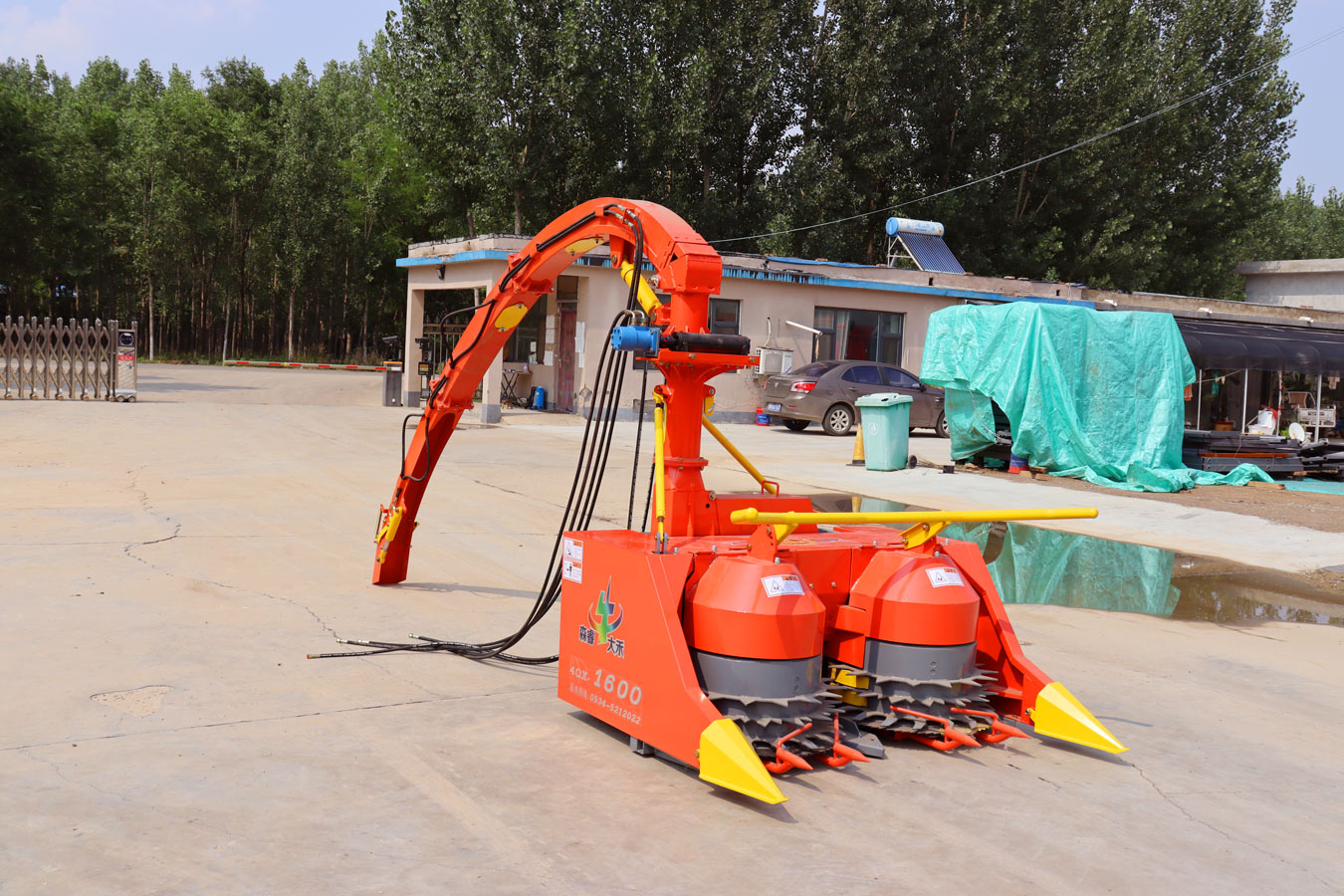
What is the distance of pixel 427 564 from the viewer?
927cm

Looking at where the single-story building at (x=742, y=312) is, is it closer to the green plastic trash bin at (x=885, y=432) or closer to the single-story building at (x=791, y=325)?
the single-story building at (x=791, y=325)

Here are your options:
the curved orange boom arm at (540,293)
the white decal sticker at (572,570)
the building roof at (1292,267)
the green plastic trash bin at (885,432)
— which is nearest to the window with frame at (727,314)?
the green plastic trash bin at (885,432)

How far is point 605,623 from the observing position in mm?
5160

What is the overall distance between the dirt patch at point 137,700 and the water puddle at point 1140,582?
6.69 m

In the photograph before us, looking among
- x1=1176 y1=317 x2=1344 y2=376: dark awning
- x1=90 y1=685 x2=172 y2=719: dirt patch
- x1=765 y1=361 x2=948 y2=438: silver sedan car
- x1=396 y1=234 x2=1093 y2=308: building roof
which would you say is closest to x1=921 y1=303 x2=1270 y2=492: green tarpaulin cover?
x1=1176 y1=317 x2=1344 y2=376: dark awning

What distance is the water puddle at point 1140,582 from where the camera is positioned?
935 centimetres

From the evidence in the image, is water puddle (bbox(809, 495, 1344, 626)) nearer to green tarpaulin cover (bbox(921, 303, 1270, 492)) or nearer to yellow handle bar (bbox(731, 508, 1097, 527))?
yellow handle bar (bbox(731, 508, 1097, 527))

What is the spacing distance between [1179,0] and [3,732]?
51492mm

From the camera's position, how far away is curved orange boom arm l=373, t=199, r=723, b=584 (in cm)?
548

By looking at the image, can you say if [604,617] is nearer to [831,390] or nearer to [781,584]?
[781,584]

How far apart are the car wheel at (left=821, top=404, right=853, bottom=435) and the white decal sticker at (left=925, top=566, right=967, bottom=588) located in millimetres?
19522

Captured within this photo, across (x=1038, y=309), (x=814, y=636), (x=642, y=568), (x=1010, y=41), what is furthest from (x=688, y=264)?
(x=1010, y=41)

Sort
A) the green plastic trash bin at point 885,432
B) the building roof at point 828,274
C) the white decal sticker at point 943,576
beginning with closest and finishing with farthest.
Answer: the white decal sticker at point 943,576 → the green plastic trash bin at point 885,432 → the building roof at point 828,274

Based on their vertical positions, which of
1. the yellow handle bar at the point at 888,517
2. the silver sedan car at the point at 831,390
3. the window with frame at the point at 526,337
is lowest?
the yellow handle bar at the point at 888,517
